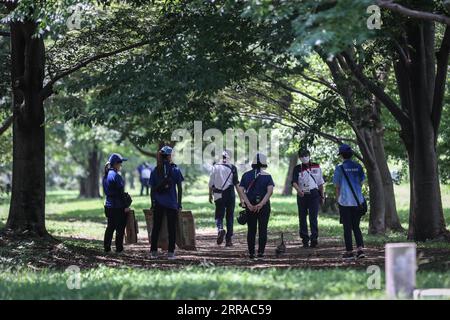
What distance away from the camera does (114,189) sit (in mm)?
15633

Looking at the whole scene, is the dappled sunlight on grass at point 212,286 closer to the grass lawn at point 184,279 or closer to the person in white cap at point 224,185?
the grass lawn at point 184,279

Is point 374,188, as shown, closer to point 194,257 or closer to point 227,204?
point 227,204

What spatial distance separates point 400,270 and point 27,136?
9.97 m

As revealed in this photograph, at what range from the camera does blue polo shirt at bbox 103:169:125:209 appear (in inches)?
613

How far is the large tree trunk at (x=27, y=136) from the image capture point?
54.3 ft

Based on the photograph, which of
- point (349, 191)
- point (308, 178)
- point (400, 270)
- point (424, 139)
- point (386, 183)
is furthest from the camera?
point (386, 183)

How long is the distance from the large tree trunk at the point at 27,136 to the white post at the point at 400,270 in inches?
378

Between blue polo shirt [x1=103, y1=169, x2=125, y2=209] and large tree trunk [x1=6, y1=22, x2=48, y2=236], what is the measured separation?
1.71m

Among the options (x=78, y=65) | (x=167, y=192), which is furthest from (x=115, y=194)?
Answer: (x=78, y=65)

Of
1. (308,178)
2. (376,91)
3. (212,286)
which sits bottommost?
(212,286)

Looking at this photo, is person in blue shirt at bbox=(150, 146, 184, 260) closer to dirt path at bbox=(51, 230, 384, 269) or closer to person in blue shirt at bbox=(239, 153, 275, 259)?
dirt path at bbox=(51, 230, 384, 269)

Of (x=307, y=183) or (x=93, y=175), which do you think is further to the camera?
(x=93, y=175)

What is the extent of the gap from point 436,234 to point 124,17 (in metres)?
7.61

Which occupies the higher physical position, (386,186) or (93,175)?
(93,175)
